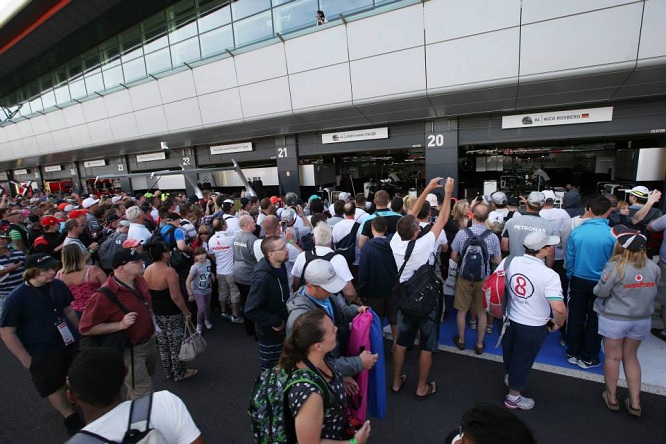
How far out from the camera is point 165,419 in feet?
4.78

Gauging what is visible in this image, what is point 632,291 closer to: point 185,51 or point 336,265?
point 336,265

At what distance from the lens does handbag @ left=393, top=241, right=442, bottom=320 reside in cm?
301

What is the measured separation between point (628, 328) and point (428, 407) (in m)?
1.93

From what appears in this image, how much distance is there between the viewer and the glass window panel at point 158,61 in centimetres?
1328

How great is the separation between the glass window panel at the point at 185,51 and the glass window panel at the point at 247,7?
2.07 m

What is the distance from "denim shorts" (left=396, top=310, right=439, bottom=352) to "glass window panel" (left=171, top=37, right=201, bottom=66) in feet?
43.1

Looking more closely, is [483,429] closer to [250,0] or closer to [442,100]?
[442,100]

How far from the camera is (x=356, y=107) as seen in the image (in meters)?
9.91

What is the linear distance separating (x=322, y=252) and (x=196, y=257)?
2.43 meters

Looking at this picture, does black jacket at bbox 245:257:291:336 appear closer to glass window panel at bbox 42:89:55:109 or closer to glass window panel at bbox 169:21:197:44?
glass window panel at bbox 169:21:197:44

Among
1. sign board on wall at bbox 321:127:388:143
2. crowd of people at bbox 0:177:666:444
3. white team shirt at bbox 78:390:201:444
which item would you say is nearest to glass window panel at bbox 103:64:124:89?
sign board on wall at bbox 321:127:388:143

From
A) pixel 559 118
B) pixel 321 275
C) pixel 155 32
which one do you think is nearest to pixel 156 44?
pixel 155 32

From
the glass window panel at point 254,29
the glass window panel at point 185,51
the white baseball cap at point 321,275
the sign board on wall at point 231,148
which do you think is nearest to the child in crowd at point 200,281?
the white baseball cap at point 321,275

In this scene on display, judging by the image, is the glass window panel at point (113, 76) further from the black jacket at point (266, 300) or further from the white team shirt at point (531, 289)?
the white team shirt at point (531, 289)
